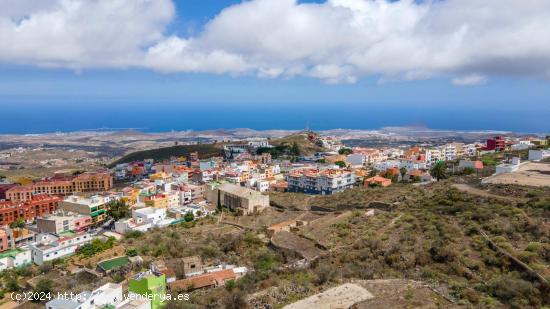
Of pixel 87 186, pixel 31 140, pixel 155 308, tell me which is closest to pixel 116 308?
pixel 155 308

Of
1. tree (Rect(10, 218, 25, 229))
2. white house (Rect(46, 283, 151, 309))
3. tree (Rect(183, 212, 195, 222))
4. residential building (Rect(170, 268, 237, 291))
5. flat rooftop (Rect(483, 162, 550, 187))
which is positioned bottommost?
tree (Rect(10, 218, 25, 229))

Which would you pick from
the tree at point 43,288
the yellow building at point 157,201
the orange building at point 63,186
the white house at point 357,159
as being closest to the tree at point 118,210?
the yellow building at point 157,201

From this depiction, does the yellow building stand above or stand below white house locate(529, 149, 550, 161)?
below

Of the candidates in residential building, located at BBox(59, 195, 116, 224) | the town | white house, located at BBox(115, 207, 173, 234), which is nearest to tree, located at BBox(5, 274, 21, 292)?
the town

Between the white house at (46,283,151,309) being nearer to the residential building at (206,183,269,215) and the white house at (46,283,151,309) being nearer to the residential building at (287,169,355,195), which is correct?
the residential building at (206,183,269,215)

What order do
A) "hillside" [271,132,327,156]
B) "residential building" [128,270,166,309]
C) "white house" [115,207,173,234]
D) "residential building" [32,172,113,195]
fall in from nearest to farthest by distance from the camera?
"residential building" [128,270,166,309] < "white house" [115,207,173,234] < "residential building" [32,172,113,195] < "hillside" [271,132,327,156]

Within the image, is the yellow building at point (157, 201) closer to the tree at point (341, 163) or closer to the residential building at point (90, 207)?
the residential building at point (90, 207)
